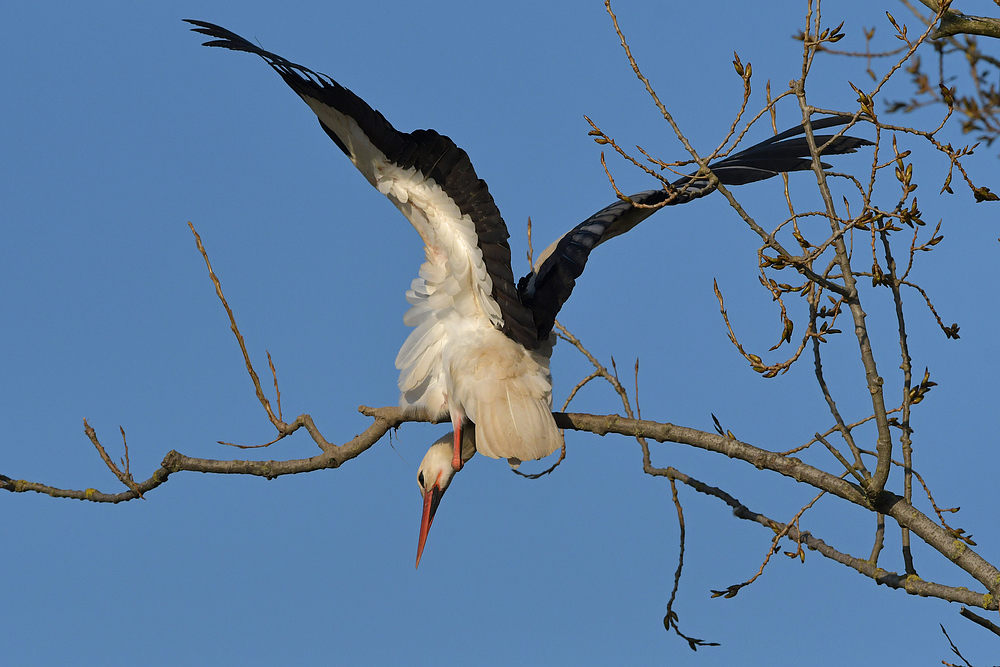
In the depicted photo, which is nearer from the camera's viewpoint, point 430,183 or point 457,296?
point 430,183

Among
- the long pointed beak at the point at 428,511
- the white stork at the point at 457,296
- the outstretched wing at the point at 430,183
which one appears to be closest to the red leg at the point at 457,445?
the white stork at the point at 457,296

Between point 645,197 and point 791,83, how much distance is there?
2.38 m

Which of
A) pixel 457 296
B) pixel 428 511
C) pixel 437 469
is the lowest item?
pixel 428 511

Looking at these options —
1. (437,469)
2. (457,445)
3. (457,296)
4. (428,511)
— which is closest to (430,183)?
(457,296)

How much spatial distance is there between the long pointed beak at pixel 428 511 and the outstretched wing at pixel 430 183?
95cm

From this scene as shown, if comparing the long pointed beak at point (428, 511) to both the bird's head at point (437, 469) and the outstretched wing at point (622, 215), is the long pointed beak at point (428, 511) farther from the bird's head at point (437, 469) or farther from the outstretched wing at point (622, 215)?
the outstretched wing at point (622, 215)

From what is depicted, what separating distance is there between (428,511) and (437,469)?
0.25 metres

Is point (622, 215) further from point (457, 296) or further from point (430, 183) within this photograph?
point (430, 183)

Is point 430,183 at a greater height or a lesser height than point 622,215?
lesser

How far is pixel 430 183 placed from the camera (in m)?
3.78

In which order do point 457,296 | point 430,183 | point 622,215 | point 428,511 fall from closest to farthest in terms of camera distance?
Answer: point 430,183, point 457,296, point 428,511, point 622,215

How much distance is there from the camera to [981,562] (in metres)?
3.00

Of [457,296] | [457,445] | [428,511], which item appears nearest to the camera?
[457,296]

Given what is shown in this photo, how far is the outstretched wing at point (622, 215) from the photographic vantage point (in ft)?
14.8
